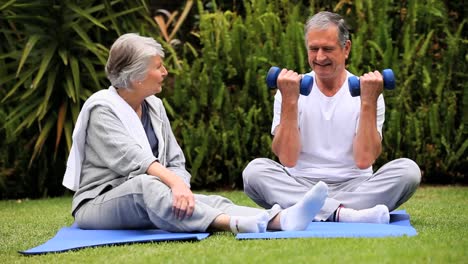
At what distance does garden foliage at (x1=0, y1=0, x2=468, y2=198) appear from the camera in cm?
780

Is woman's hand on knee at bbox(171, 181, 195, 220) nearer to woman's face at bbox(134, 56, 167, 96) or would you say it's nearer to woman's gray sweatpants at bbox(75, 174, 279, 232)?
woman's gray sweatpants at bbox(75, 174, 279, 232)

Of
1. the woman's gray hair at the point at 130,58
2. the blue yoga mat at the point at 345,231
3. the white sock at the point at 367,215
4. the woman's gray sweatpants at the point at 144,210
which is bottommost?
the white sock at the point at 367,215

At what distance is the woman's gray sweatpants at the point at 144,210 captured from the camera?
472cm

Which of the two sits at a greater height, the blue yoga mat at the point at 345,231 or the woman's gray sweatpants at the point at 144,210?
the woman's gray sweatpants at the point at 144,210

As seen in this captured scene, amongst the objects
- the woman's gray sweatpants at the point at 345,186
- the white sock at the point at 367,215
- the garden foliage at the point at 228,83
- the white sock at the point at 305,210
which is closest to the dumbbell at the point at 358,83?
the woman's gray sweatpants at the point at 345,186

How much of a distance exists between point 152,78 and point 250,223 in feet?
3.19

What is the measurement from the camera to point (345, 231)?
4.68 meters

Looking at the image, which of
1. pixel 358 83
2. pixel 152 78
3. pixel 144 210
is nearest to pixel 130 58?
pixel 152 78

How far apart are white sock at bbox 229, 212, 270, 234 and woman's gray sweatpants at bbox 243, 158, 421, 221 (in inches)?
23.5

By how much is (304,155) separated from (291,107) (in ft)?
1.22

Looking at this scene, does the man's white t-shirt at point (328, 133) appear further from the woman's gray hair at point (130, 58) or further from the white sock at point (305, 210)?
the woman's gray hair at point (130, 58)

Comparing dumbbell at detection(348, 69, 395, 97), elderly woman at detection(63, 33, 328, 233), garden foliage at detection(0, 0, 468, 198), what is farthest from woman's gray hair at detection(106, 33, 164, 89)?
garden foliage at detection(0, 0, 468, 198)

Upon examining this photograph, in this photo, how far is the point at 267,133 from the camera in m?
7.95

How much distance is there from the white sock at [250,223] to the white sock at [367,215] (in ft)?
2.00
